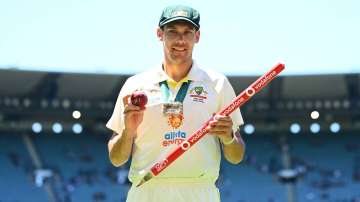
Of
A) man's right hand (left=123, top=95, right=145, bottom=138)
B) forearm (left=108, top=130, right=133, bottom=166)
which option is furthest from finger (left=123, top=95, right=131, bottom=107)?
forearm (left=108, top=130, right=133, bottom=166)

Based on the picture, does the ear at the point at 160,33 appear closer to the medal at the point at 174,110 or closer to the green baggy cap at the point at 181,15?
the green baggy cap at the point at 181,15

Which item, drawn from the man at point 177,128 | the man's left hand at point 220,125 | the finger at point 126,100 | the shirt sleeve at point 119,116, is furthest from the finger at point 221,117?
the shirt sleeve at point 119,116

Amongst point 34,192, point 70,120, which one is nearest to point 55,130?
point 70,120

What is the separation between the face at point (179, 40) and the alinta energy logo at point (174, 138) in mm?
315

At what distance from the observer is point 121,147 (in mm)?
2992

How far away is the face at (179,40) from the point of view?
2941mm

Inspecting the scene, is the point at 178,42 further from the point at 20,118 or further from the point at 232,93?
the point at 20,118

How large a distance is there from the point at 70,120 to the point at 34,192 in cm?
306

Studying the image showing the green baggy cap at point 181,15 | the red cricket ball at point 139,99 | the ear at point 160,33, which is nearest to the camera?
the red cricket ball at point 139,99

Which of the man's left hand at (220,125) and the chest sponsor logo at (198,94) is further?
the chest sponsor logo at (198,94)

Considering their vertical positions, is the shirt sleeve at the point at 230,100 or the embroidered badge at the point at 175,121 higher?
the shirt sleeve at the point at 230,100

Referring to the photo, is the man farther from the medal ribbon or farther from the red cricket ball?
the red cricket ball

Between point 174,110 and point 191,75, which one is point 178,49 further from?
point 174,110

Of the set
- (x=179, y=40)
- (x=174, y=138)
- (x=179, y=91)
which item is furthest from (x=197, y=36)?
(x=174, y=138)
